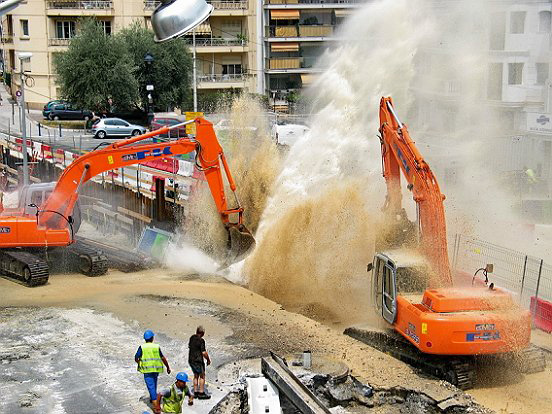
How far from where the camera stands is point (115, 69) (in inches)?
2028

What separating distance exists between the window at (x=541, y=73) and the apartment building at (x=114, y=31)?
27189 mm

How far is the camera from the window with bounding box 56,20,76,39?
5853cm

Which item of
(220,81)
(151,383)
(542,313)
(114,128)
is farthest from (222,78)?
(151,383)

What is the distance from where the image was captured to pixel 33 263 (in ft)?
63.2

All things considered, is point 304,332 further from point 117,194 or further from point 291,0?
point 291,0

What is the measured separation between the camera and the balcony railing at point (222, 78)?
194 feet

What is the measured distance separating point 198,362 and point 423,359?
398cm

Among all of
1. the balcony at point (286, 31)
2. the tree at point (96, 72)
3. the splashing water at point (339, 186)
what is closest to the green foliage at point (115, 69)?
the tree at point (96, 72)

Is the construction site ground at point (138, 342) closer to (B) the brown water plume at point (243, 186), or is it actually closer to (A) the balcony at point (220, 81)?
(B) the brown water plume at point (243, 186)

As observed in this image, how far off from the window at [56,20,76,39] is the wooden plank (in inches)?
2005

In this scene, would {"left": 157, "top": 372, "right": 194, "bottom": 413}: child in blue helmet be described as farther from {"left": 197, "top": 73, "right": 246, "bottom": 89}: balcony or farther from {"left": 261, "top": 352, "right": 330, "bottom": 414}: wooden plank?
{"left": 197, "top": 73, "right": 246, "bottom": 89}: balcony

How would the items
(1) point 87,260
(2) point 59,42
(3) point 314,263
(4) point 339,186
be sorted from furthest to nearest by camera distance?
(2) point 59,42 < (1) point 87,260 < (4) point 339,186 < (3) point 314,263

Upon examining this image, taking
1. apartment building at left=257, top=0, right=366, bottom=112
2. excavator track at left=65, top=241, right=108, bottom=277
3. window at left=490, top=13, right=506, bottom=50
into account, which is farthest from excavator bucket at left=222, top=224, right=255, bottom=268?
apartment building at left=257, top=0, right=366, bottom=112

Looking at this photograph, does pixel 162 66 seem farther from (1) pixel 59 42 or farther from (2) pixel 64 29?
(2) pixel 64 29
